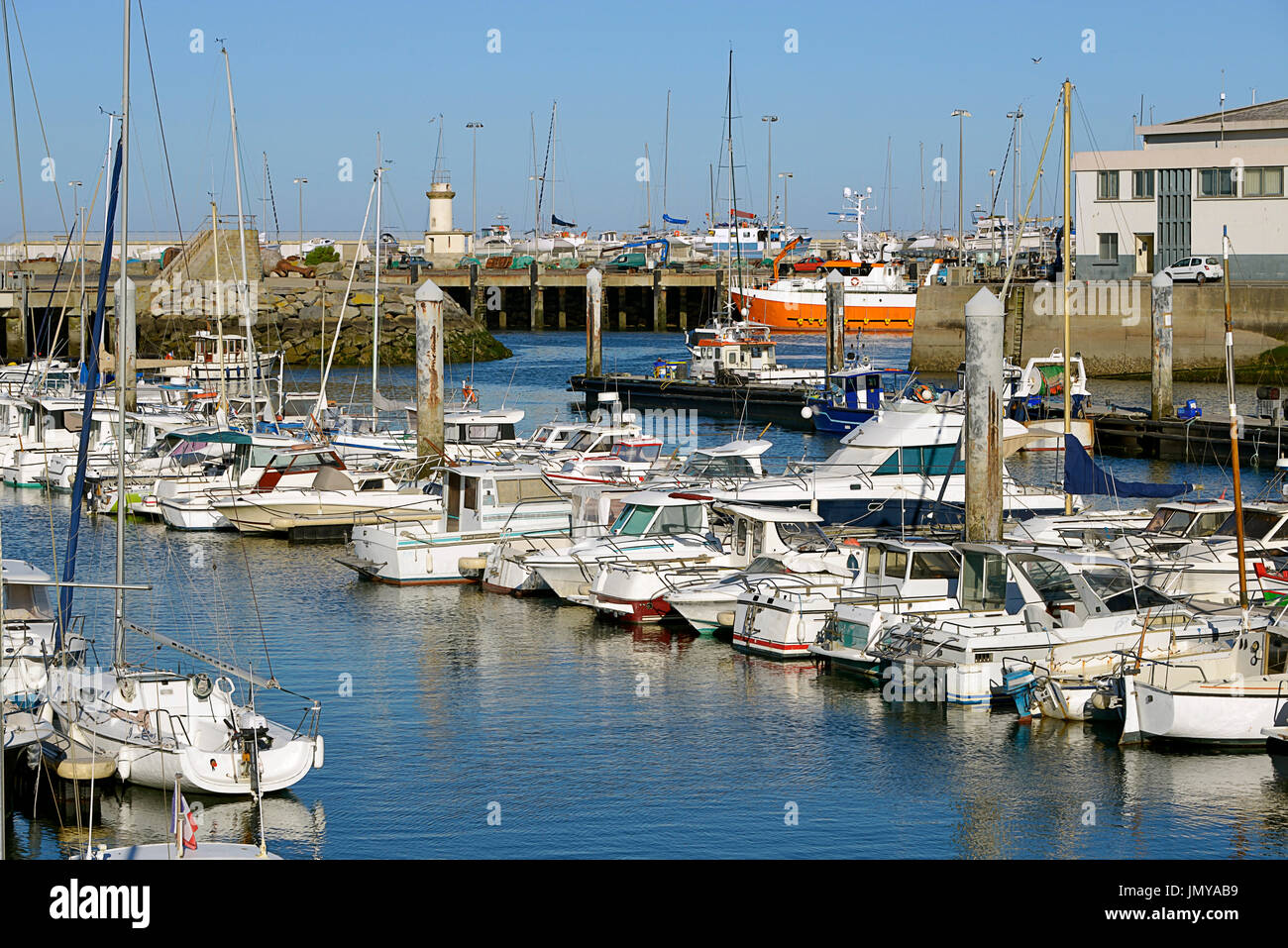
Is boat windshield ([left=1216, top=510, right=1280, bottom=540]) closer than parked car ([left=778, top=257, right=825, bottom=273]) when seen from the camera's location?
Yes

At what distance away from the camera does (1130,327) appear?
57844mm

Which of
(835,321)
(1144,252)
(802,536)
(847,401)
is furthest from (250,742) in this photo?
(1144,252)

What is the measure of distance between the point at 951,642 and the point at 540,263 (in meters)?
99.4

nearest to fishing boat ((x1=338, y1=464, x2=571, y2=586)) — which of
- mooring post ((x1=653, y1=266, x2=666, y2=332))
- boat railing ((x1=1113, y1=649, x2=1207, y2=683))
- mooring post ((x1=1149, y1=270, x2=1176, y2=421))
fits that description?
boat railing ((x1=1113, y1=649, x2=1207, y2=683))

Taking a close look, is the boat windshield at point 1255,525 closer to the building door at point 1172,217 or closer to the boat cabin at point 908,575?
the boat cabin at point 908,575

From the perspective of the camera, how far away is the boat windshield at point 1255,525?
21250 millimetres

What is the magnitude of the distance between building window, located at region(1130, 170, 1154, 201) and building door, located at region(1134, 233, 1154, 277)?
149 cm

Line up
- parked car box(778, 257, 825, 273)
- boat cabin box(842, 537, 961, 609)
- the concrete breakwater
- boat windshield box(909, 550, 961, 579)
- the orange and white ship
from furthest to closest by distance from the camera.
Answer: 1. parked car box(778, 257, 825, 273)
2. the orange and white ship
3. the concrete breakwater
4. boat windshield box(909, 550, 961, 579)
5. boat cabin box(842, 537, 961, 609)

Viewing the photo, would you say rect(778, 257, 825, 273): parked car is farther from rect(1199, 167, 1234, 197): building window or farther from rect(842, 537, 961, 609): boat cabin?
rect(842, 537, 961, 609): boat cabin

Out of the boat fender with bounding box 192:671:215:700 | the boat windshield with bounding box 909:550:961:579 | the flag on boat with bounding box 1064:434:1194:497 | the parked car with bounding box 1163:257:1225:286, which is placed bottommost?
the boat fender with bounding box 192:671:215:700

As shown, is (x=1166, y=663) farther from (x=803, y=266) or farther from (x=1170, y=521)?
(x=803, y=266)

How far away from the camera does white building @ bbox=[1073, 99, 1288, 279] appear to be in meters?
58.3

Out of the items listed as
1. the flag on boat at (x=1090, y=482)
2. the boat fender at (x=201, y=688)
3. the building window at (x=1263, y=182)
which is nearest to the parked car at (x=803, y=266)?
the building window at (x=1263, y=182)

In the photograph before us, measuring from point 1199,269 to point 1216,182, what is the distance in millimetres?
3639
